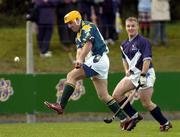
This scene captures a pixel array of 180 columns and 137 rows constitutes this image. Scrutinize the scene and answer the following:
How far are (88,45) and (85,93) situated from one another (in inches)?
188

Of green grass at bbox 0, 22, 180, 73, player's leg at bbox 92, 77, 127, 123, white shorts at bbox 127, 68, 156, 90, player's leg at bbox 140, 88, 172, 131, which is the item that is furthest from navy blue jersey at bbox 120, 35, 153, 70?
green grass at bbox 0, 22, 180, 73

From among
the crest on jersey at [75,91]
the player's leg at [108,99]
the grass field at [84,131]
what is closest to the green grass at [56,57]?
the crest on jersey at [75,91]

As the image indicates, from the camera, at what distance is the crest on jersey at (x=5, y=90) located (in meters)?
21.1

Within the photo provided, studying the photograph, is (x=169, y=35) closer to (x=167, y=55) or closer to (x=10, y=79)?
(x=167, y=55)

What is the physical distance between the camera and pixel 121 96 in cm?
1712

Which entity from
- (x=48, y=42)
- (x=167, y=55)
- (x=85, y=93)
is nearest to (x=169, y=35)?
(x=167, y=55)

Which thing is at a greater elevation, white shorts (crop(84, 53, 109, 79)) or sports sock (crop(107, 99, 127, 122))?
white shorts (crop(84, 53, 109, 79))

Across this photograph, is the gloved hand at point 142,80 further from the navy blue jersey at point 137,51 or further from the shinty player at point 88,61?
the shinty player at point 88,61

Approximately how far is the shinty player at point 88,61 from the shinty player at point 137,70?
0.94 feet

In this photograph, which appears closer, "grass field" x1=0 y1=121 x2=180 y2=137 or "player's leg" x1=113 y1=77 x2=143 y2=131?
"grass field" x1=0 y1=121 x2=180 y2=137

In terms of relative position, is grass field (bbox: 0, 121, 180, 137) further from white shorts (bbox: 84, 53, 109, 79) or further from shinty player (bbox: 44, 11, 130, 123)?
white shorts (bbox: 84, 53, 109, 79)

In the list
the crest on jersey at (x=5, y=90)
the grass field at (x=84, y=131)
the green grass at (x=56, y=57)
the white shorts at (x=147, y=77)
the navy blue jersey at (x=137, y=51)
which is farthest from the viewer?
the green grass at (x=56, y=57)

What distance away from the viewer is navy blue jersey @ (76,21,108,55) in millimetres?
16734

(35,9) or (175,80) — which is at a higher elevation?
(35,9)
